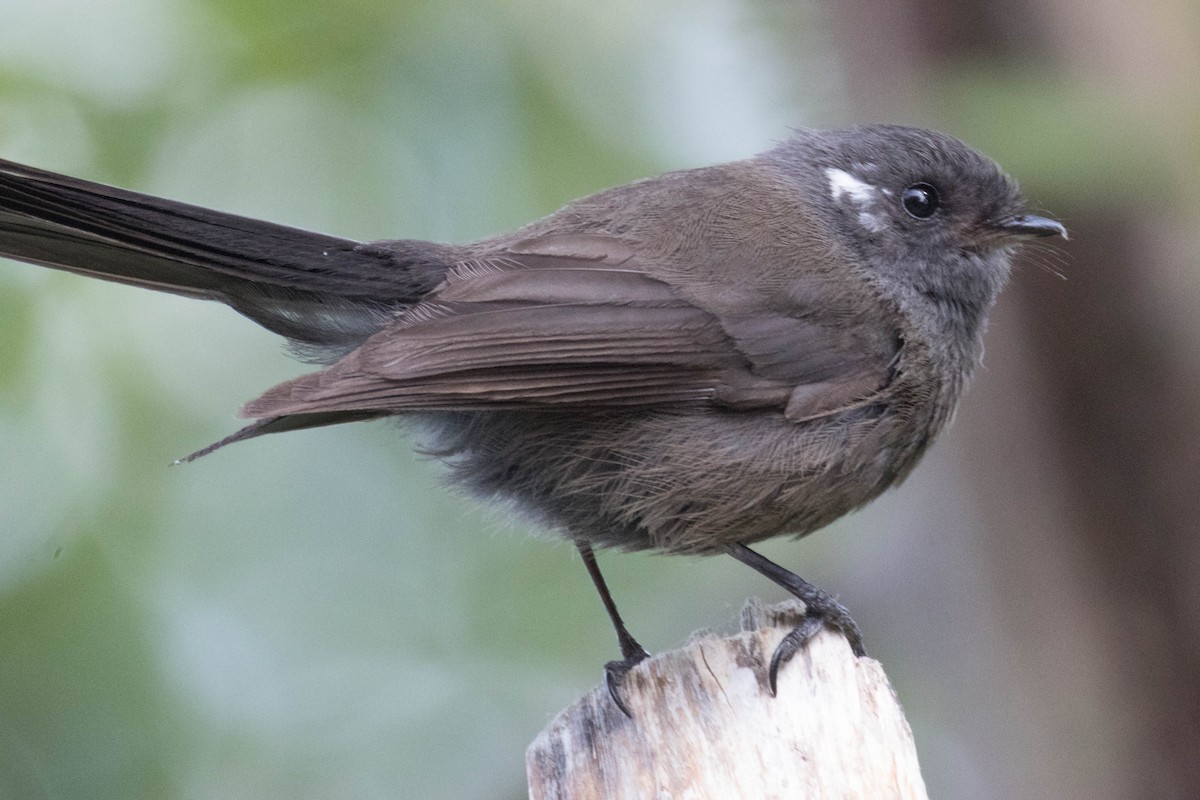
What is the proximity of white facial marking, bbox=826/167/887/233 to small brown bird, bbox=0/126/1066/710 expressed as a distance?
0.14m

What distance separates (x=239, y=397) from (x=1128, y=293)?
3.41 m

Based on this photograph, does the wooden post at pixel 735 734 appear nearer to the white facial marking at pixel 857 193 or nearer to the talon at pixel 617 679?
the talon at pixel 617 679

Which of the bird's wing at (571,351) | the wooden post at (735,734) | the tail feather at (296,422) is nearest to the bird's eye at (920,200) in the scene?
the bird's wing at (571,351)

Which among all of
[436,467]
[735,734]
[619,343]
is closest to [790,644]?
[735,734]

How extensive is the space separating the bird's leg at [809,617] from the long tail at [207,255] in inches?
52.5

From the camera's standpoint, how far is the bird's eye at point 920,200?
4.16 metres

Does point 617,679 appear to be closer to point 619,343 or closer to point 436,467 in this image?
point 619,343

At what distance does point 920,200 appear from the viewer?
417cm

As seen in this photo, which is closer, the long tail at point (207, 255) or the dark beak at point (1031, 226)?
the long tail at point (207, 255)

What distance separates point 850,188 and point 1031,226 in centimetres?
62

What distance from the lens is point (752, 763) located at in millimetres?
2643

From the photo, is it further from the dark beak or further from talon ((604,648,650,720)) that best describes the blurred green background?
talon ((604,648,650,720))

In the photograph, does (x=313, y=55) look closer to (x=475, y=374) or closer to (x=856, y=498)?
(x=475, y=374)

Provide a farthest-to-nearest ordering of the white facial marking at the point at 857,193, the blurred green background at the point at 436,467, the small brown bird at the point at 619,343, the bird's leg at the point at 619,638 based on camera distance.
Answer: the white facial marking at the point at 857,193 < the blurred green background at the point at 436,467 < the bird's leg at the point at 619,638 < the small brown bird at the point at 619,343
